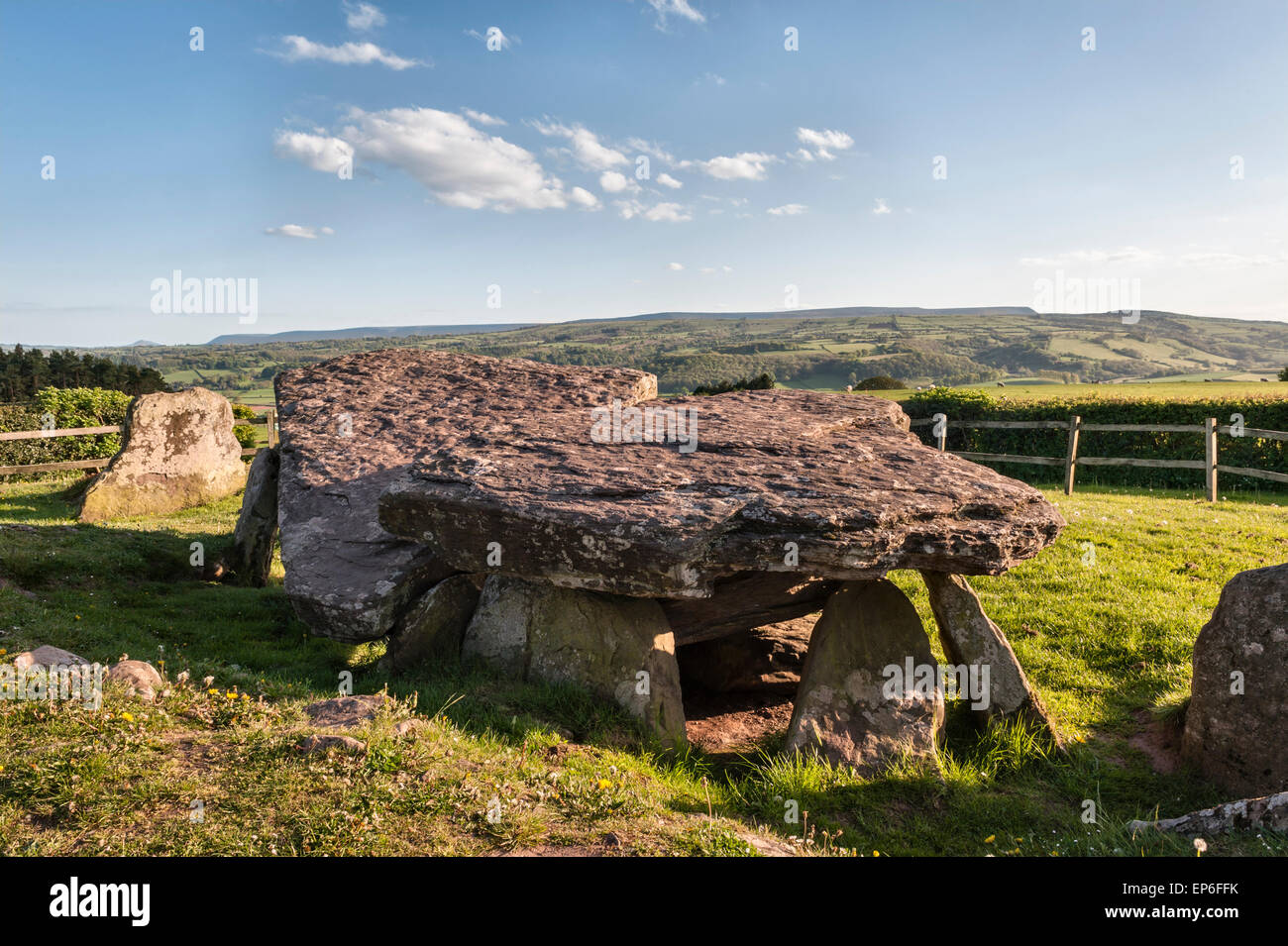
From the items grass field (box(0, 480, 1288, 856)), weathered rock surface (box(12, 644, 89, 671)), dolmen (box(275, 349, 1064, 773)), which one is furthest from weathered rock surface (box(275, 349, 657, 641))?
weathered rock surface (box(12, 644, 89, 671))

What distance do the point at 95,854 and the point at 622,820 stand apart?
9.38 ft

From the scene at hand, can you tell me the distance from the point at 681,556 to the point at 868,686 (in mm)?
2266

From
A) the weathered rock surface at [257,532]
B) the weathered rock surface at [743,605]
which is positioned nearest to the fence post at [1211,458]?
the weathered rock surface at [743,605]

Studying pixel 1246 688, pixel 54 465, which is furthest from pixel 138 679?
pixel 54 465

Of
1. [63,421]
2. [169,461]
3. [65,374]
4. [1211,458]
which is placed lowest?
[169,461]

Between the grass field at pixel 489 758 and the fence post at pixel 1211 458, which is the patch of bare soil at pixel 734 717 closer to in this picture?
the grass field at pixel 489 758

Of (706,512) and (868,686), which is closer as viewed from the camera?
(706,512)

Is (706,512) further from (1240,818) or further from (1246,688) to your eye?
(1246,688)

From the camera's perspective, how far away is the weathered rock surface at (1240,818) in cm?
492

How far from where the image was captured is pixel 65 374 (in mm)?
31438

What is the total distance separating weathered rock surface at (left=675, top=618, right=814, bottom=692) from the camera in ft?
29.7

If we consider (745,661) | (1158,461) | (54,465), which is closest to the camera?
(745,661)

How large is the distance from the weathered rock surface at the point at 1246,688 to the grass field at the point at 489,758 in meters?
0.32
